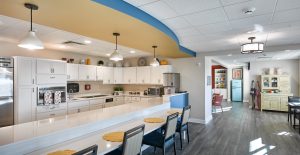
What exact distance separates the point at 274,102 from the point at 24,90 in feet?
30.7

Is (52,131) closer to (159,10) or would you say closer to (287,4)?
(159,10)

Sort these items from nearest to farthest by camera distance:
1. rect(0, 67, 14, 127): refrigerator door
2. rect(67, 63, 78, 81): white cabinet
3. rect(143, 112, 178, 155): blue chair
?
rect(143, 112, 178, 155): blue chair → rect(0, 67, 14, 127): refrigerator door → rect(67, 63, 78, 81): white cabinet

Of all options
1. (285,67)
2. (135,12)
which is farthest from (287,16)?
(285,67)

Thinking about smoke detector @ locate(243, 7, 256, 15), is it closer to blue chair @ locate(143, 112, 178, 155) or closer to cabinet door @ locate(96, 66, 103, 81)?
blue chair @ locate(143, 112, 178, 155)

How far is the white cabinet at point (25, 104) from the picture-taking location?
12.9 feet

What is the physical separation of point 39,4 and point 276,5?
9.61ft

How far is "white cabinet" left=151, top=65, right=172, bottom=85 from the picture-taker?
613 centimetres

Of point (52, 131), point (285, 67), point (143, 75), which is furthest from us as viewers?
point (285, 67)

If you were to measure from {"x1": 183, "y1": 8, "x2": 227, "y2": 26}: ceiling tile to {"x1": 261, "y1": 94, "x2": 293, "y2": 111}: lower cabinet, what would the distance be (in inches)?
266

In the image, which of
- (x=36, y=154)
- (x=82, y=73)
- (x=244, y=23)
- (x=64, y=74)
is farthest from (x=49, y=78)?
(x=244, y=23)

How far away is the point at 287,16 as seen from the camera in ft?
8.73

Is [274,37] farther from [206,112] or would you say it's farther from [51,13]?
[51,13]

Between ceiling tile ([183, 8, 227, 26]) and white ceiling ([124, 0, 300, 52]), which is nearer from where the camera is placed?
white ceiling ([124, 0, 300, 52])

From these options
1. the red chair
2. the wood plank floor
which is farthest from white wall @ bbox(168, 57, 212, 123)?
the red chair
